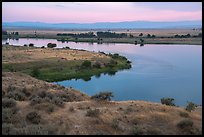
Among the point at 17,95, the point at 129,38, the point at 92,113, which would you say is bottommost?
the point at 129,38

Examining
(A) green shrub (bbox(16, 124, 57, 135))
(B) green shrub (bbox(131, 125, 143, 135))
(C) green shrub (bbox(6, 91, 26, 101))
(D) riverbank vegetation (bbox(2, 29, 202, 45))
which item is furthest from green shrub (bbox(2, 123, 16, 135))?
(D) riverbank vegetation (bbox(2, 29, 202, 45))

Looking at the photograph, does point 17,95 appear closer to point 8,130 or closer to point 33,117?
point 33,117

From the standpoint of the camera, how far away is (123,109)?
14578 millimetres

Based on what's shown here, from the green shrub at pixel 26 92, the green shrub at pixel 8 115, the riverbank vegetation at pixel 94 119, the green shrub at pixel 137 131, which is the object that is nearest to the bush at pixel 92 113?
the riverbank vegetation at pixel 94 119

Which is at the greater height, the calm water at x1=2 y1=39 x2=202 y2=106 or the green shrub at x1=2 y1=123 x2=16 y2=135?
the green shrub at x1=2 y1=123 x2=16 y2=135

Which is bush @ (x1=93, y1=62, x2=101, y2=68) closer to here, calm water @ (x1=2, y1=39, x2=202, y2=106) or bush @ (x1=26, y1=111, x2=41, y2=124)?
calm water @ (x1=2, y1=39, x2=202, y2=106)

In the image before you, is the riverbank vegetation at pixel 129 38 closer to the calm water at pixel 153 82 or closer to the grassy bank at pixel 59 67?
the calm water at pixel 153 82

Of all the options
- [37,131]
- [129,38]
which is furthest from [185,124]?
[129,38]

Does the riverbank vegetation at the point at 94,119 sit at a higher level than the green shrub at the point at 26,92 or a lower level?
higher

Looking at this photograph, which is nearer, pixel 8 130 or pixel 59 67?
pixel 8 130

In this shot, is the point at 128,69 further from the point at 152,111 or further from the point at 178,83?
the point at 152,111

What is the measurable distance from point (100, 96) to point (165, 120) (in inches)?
177

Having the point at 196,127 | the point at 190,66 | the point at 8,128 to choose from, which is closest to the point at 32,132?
the point at 8,128

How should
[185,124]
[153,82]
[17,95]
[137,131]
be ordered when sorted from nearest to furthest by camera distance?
[137,131]
[185,124]
[17,95]
[153,82]
